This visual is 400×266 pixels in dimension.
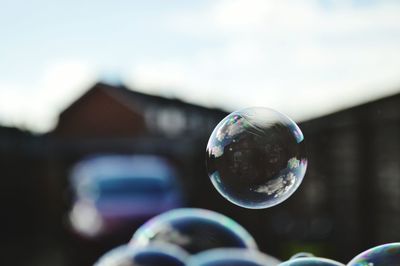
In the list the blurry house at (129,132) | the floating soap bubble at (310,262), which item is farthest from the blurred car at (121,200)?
the floating soap bubble at (310,262)

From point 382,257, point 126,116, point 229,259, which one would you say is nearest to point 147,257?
point 229,259

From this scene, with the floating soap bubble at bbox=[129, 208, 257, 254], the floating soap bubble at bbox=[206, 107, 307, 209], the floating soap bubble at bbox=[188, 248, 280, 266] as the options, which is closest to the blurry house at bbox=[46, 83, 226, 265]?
the floating soap bubble at bbox=[129, 208, 257, 254]

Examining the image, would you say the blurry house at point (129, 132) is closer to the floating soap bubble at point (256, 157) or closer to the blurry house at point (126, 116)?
the blurry house at point (126, 116)

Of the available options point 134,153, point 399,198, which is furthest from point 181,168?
point 399,198

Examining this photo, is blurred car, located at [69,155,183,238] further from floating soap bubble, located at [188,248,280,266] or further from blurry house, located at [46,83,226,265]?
floating soap bubble, located at [188,248,280,266]

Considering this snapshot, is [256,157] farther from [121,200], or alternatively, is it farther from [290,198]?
[290,198]
